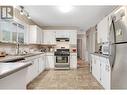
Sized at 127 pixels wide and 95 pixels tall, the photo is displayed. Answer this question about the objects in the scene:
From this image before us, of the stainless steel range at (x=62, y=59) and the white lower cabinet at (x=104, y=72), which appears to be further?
the stainless steel range at (x=62, y=59)

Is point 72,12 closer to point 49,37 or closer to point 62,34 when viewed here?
point 62,34

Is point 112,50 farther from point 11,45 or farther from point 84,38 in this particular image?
point 84,38

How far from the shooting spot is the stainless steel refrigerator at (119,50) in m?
2.06

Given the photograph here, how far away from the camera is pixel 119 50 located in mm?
2246

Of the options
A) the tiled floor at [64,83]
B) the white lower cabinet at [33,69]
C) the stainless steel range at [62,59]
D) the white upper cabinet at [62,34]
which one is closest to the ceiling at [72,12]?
the white lower cabinet at [33,69]

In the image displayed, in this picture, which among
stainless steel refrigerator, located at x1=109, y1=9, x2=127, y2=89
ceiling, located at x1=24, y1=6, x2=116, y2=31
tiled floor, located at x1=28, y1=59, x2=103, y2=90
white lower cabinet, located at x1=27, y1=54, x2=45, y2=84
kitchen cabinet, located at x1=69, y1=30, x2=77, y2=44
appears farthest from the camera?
kitchen cabinet, located at x1=69, y1=30, x2=77, y2=44

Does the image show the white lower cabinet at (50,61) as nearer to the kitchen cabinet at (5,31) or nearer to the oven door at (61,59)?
the oven door at (61,59)

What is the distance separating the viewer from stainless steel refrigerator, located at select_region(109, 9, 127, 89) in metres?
2.06

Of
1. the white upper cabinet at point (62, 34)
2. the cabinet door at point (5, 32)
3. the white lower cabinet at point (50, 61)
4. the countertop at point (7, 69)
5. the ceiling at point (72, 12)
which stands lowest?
the white lower cabinet at point (50, 61)

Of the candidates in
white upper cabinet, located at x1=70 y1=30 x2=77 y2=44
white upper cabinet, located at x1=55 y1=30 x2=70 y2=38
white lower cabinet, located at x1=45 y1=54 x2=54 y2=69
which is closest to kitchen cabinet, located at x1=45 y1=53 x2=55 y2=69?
white lower cabinet, located at x1=45 y1=54 x2=54 y2=69

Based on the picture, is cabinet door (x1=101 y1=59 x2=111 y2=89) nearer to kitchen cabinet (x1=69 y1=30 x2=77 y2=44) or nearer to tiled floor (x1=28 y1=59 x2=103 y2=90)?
tiled floor (x1=28 y1=59 x2=103 y2=90)

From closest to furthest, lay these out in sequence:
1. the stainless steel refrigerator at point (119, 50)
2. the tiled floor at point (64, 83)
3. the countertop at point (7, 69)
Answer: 1. the countertop at point (7, 69)
2. the stainless steel refrigerator at point (119, 50)
3. the tiled floor at point (64, 83)

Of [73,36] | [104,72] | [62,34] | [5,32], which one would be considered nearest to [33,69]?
[5,32]
